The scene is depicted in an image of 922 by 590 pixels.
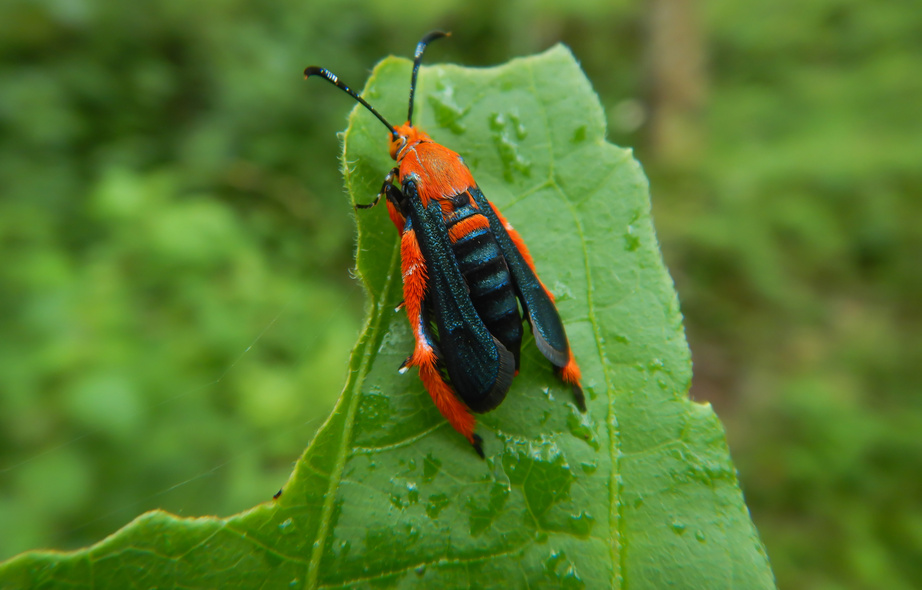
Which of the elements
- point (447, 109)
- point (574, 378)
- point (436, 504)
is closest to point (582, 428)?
point (574, 378)

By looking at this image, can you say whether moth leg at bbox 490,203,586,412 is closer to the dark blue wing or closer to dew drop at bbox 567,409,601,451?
dew drop at bbox 567,409,601,451

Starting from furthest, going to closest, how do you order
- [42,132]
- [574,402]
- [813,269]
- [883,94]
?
[883,94], [813,269], [42,132], [574,402]

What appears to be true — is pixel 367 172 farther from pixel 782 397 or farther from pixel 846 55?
pixel 846 55

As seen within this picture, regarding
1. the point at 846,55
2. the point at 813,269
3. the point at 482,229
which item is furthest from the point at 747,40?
the point at 482,229

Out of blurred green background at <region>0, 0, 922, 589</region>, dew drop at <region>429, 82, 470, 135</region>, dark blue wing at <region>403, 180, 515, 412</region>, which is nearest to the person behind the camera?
dark blue wing at <region>403, 180, 515, 412</region>

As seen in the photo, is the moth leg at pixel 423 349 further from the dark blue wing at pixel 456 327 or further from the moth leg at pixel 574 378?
the moth leg at pixel 574 378

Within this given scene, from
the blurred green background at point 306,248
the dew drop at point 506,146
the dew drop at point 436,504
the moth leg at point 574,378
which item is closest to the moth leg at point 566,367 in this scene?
the moth leg at point 574,378

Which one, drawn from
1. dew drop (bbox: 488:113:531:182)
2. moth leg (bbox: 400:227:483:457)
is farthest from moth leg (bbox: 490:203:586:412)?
moth leg (bbox: 400:227:483:457)
